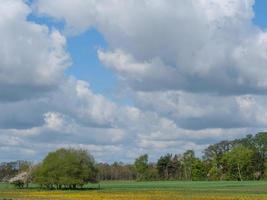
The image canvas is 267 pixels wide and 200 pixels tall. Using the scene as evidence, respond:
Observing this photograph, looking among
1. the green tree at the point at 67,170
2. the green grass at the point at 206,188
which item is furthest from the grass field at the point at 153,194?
the green tree at the point at 67,170

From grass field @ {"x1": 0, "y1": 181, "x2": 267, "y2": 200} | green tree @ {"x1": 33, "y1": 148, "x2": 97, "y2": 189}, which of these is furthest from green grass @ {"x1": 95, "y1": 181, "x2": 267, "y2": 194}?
green tree @ {"x1": 33, "y1": 148, "x2": 97, "y2": 189}

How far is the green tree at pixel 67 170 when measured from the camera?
125 meters

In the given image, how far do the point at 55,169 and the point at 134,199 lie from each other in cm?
6225

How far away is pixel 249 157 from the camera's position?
7800 inches

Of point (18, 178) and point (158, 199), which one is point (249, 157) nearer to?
point (18, 178)

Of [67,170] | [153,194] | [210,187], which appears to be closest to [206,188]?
[210,187]

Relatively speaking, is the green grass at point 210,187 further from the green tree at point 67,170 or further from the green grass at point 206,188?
the green tree at point 67,170

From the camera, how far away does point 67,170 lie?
125 meters

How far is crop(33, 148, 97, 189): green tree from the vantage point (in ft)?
410

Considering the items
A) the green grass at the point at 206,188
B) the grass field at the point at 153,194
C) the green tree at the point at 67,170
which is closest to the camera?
the grass field at the point at 153,194

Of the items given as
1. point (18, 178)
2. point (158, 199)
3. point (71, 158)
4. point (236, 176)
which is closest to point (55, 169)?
point (71, 158)

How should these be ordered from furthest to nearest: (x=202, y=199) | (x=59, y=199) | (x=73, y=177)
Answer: (x=73, y=177) < (x=59, y=199) < (x=202, y=199)

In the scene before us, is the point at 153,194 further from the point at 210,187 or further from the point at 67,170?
the point at 67,170

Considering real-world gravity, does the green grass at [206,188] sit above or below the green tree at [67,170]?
below
